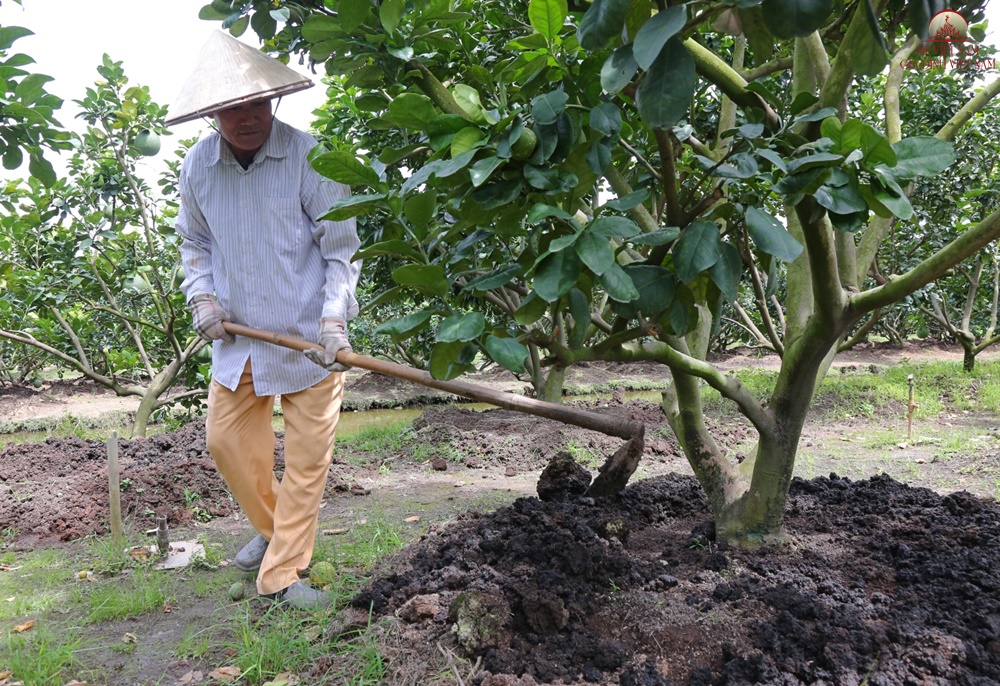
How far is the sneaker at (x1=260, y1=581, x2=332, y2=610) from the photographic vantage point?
2641 mm

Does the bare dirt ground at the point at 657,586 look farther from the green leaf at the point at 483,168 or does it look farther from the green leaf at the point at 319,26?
the green leaf at the point at 319,26

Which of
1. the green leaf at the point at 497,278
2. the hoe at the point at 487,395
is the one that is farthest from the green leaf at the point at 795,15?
the hoe at the point at 487,395

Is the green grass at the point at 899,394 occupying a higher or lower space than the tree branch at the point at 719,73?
lower

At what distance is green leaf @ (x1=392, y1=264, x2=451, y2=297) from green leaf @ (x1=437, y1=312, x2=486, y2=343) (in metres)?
0.13

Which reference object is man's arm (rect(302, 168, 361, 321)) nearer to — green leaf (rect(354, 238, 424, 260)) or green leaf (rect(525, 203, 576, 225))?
green leaf (rect(354, 238, 424, 260))

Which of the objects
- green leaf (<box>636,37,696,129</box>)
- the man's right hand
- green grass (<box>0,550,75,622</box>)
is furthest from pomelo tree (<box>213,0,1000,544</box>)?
green grass (<box>0,550,75,622</box>)

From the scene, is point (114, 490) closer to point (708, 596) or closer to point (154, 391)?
point (154, 391)

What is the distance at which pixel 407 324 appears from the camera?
1.89m

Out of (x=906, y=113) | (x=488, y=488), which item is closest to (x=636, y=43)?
(x=488, y=488)

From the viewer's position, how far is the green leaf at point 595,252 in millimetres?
1484

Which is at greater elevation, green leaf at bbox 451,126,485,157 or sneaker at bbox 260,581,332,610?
green leaf at bbox 451,126,485,157

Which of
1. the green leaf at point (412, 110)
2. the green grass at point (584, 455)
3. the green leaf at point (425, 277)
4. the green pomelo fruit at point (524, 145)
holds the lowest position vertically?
the green grass at point (584, 455)

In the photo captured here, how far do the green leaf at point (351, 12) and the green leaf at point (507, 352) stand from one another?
871 mm

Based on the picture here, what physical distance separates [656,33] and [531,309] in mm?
655
